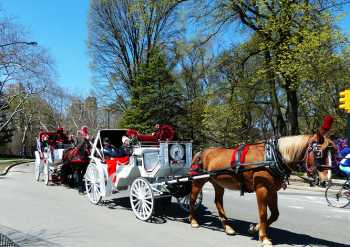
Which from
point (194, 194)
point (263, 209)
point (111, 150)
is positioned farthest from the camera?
point (111, 150)

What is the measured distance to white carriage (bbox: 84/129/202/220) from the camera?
9898 mm

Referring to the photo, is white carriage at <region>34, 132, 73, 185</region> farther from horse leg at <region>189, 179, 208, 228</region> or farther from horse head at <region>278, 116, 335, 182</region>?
horse head at <region>278, 116, 335, 182</region>

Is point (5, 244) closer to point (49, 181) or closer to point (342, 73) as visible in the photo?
point (49, 181)

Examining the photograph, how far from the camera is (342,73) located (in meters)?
25.3

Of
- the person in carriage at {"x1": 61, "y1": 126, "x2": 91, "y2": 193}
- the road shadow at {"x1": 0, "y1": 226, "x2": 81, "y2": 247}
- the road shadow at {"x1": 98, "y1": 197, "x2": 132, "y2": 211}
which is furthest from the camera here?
the person in carriage at {"x1": 61, "y1": 126, "x2": 91, "y2": 193}

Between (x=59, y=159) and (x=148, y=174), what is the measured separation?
8358 mm

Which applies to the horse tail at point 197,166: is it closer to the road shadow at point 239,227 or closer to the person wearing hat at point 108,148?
the road shadow at point 239,227

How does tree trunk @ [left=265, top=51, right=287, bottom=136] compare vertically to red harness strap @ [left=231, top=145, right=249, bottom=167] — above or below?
above

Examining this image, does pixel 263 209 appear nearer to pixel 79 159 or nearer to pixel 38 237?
pixel 38 237

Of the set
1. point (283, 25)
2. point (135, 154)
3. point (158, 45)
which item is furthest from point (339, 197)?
point (158, 45)

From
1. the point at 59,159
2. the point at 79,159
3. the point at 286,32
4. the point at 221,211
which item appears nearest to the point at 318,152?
the point at 221,211

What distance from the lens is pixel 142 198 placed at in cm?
998

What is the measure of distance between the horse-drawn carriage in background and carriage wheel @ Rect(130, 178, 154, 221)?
510 cm

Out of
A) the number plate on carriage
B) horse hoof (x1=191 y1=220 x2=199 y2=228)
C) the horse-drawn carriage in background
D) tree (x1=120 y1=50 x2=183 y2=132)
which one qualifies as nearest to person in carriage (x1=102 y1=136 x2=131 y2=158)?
the number plate on carriage
